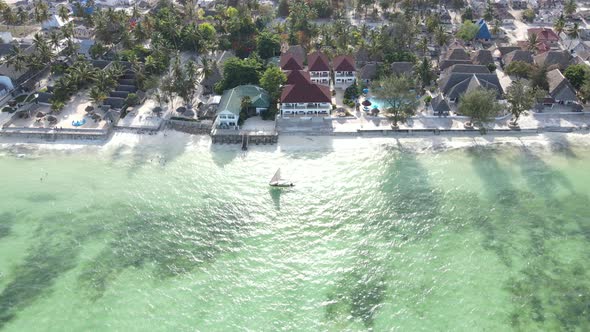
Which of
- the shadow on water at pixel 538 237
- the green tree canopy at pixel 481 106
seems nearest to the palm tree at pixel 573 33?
the green tree canopy at pixel 481 106

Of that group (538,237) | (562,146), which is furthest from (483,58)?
(538,237)

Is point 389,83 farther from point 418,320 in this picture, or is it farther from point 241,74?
point 418,320

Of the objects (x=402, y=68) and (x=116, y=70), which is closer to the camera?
(x=116, y=70)

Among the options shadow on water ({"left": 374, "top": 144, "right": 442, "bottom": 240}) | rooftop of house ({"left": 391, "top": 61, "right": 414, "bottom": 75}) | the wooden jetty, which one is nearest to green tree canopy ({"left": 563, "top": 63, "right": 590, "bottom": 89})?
rooftop of house ({"left": 391, "top": 61, "right": 414, "bottom": 75})

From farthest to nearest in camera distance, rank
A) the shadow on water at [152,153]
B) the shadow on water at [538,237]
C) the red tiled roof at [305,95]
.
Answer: the red tiled roof at [305,95]
the shadow on water at [152,153]
the shadow on water at [538,237]

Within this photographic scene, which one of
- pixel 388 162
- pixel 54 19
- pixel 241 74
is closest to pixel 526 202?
pixel 388 162

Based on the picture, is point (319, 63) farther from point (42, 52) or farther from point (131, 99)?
point (42, 52)

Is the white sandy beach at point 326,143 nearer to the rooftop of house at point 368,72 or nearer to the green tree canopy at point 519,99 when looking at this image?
the green tree canopy at point 519,99
